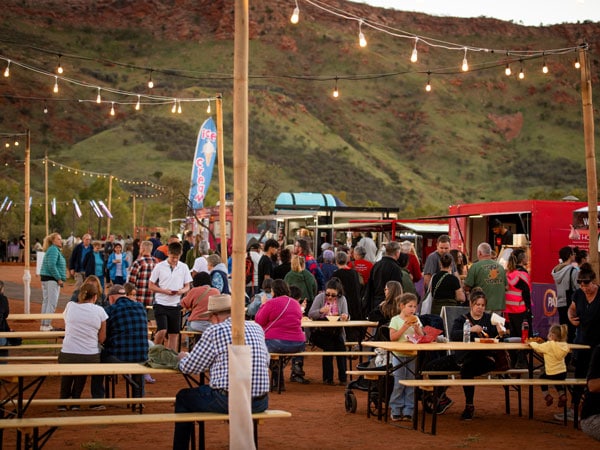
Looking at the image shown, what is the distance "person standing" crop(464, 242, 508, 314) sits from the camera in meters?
12.8

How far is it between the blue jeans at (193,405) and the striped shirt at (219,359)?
0.08m

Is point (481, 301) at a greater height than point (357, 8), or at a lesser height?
lesser

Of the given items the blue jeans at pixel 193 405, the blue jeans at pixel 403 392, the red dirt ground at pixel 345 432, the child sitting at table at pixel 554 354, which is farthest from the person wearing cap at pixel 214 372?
the child sitting at table at pixel 554 354

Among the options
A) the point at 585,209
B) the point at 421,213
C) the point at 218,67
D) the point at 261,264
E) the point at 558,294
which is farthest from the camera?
the point at 218,67

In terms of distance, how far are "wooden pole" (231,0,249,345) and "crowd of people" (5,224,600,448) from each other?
0.23 m

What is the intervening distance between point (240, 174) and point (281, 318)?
445 centimetres

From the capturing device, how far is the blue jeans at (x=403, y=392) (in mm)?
9898

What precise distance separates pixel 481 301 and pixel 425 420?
1.41 m

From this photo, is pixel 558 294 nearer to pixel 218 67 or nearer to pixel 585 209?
pixel 585 209

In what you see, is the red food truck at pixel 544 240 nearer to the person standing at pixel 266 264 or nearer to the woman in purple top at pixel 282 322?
the person standing at pixel 266 264

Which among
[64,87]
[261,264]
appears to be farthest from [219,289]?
[64,87]

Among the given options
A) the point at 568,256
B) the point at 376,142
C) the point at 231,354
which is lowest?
the point at 231,354

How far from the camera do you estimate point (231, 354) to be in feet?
23.3

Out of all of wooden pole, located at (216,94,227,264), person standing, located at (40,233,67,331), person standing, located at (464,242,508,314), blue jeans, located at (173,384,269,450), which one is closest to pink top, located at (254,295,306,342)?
person standing, located at (464,242,508,314)
